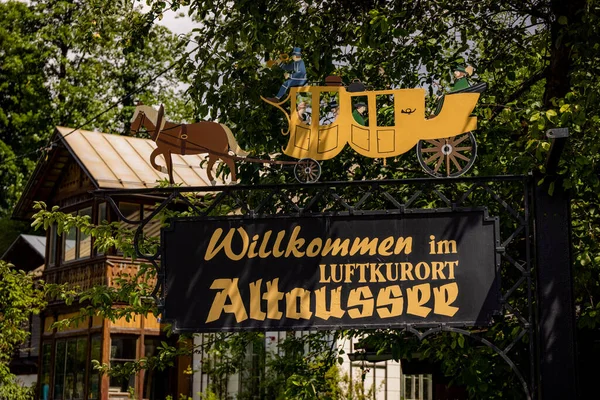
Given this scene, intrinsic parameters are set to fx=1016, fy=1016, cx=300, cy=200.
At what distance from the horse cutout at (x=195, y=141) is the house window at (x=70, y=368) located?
65.3 ft

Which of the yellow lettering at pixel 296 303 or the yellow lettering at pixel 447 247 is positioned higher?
the yellow lettering at pixel 447 247

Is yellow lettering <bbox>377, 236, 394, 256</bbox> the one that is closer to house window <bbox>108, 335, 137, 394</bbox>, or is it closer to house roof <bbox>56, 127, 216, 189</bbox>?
house roof <bbox>56, 127, 216, 189</bbox>

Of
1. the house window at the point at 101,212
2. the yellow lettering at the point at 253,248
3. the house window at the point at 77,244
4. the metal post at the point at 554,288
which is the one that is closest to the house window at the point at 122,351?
the house window at the point at 77,244

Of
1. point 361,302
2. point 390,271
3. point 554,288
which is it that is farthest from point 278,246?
point 554,288

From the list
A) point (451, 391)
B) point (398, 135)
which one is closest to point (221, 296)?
point (398, 135)

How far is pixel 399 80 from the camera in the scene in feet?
43.5

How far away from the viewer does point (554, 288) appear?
7.63 m

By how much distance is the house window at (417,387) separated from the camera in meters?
26.5

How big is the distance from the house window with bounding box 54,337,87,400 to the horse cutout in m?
19.9

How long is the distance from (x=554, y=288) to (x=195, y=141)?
358 cm

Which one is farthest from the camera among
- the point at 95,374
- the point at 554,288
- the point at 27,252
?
the point at 27,252

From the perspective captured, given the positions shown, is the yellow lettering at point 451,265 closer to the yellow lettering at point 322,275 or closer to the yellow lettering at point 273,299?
the yellow lettering at point 322,275

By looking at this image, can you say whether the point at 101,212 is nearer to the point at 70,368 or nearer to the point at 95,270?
the point at 95,270

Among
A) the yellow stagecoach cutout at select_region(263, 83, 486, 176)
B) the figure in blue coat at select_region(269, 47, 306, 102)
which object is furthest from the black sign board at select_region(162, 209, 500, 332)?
the figure in blue coat at select_region(269, 47, 306, 102)
